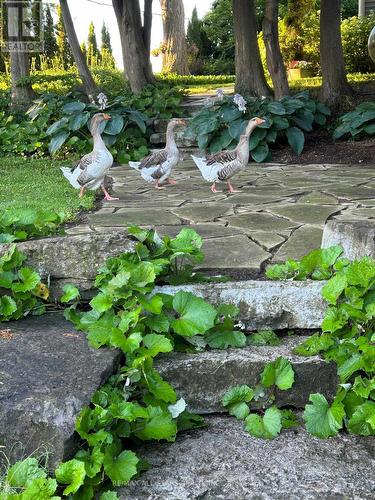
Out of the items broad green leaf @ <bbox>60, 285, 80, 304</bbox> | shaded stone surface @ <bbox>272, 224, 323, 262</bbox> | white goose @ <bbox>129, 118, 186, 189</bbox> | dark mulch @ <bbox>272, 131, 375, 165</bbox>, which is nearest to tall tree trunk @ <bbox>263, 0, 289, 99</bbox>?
dark mulch @ <bbox>272, 131, 375, 165</bbox>

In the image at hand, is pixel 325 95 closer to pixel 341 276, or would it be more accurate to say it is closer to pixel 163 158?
pixel 163 158

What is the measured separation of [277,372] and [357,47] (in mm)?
14451

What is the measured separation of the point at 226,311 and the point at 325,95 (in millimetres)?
8400

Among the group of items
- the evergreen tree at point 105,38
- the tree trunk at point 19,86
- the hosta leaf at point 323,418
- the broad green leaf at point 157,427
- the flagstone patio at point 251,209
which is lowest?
the hosta leaf at point 323,418

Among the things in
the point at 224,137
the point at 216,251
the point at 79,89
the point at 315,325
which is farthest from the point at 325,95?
the point at 315,325

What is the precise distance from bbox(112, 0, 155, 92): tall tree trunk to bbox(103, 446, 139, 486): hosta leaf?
434 inches

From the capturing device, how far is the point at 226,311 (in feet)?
8.54

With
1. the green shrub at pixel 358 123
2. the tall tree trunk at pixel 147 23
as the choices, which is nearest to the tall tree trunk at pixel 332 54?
the green shrub at pixel 358 123

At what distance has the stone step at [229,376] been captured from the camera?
7.85 feet

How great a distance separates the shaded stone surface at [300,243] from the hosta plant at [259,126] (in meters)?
4.55

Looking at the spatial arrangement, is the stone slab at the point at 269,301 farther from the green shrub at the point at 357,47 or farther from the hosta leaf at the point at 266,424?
the green shrub at the point at 357,47

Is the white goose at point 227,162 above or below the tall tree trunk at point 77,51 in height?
below

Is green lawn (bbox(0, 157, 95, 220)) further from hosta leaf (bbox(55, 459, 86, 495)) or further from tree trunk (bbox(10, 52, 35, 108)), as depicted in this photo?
hosta leaf (bbox(55, 459, 86, 495))

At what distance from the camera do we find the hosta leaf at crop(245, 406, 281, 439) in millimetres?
2248
